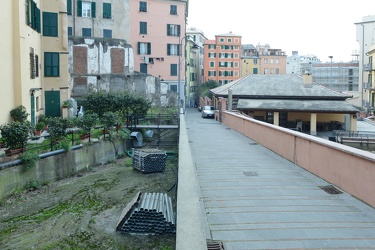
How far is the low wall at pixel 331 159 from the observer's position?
22.8 ft

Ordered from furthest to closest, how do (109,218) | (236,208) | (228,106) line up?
(228,106) < (109,218) < (236,208)

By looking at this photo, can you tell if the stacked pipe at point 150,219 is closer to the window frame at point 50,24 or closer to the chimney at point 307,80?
the window frame at point 50,24

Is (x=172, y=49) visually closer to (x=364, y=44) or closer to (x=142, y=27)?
(x=142, y=27)

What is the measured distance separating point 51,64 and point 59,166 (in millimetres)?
9896

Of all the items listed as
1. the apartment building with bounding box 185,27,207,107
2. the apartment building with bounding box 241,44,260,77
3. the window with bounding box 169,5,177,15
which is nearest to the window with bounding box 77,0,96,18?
the window with bounding box 169,5,177,15

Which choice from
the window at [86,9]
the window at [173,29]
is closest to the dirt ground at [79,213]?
the window at [86,9]

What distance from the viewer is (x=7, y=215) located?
12.4 m

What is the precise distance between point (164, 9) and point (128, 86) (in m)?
15.2

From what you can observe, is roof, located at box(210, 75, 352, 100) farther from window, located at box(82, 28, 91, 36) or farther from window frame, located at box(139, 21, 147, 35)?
window, located at box(82, 28, 91, 36)

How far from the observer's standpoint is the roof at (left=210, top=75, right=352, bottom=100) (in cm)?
3406

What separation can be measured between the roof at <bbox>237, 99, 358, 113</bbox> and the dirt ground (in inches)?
630

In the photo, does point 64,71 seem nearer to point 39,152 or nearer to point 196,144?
point 39,152

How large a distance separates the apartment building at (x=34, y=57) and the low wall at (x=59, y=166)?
2.93 meters

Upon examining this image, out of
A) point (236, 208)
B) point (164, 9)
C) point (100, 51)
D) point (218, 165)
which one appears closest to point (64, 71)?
point (100, 51)
